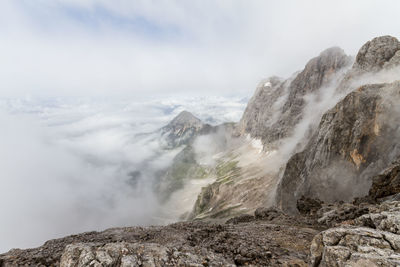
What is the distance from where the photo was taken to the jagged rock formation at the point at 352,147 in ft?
160

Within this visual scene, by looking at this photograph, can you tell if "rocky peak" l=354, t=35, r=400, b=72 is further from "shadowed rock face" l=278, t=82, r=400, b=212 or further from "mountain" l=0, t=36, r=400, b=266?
"shadowed rock face" l=278, t=82, r=400, b=212

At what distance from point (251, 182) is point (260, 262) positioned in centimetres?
14635

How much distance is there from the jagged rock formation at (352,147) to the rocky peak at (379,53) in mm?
42017

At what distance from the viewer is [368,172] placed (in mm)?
49438

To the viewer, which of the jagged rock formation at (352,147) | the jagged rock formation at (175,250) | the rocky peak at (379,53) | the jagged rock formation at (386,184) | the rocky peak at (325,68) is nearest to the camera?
the jagged rock formation at (175,250)

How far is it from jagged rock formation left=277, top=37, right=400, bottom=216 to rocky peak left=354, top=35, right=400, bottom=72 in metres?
42.0

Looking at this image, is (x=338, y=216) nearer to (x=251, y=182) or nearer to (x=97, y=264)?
(x=97, y=264)

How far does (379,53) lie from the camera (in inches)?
3455

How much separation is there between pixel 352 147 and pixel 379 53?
201 feet

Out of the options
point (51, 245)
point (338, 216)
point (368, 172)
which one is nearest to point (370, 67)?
point (368, 172)

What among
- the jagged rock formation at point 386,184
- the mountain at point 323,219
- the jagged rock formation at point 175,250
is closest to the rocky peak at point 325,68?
the mountain at point 323,219

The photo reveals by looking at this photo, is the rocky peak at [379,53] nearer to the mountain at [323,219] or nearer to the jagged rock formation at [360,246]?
the mountain at [323,219]

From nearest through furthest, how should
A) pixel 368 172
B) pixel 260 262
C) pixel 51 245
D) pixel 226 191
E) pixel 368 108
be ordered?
pixel 260 262, pixel 51 245, pixel 368 172, pixel 368 108, pixel 226 191

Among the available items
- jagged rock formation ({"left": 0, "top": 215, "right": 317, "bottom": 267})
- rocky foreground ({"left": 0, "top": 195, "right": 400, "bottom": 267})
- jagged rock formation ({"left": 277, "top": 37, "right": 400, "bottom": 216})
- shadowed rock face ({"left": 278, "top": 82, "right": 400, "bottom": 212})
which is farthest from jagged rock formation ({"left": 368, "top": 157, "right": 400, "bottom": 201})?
jagged rock formation ({"left": 0, "top": 215, "right": 317, "bottom": 267})
